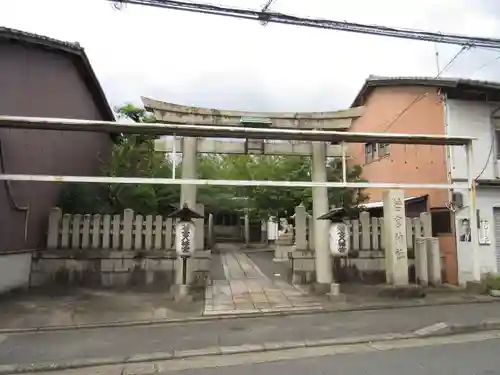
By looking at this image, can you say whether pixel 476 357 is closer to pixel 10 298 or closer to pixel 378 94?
pixel 10 298

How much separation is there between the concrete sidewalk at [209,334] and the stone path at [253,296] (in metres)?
0.76

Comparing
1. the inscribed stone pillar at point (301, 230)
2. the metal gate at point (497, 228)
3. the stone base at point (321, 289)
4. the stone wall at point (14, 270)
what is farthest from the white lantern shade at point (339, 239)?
the stone wall at point (14, 270)

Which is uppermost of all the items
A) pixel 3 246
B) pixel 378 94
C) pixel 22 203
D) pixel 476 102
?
pixel 378 94

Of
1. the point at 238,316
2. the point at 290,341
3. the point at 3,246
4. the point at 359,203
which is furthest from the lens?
the point at 359,203

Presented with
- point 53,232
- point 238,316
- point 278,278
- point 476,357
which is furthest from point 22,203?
point 476,357

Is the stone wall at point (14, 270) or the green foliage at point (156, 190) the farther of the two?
the green foliage at point (156, 190)

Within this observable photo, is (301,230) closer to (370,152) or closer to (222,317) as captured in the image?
(222,317)

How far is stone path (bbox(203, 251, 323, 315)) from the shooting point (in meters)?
10.7

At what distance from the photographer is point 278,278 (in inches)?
602

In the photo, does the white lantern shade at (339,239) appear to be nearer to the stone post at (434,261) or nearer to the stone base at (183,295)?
the stone post at (434,261)

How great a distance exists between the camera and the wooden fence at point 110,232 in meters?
12.9

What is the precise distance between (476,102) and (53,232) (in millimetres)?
14536

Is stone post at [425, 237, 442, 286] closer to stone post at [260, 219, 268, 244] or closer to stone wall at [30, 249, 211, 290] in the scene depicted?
stone wall at [30, 249, 211, 290]

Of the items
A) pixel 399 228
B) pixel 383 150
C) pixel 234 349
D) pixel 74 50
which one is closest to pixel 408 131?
pixel 383 150
